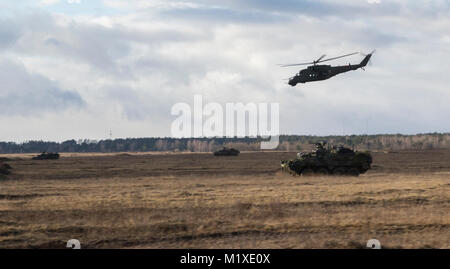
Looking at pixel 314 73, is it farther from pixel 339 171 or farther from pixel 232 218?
pixel 232 218

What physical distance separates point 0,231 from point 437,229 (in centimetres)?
1159

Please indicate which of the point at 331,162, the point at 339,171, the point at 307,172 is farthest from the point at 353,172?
the point at 307,172

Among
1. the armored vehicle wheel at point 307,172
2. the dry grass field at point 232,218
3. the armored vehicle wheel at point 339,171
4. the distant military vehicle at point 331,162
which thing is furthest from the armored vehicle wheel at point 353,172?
the dry grass field at point 232,218

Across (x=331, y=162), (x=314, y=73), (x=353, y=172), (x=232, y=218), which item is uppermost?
(x=314, y=73)

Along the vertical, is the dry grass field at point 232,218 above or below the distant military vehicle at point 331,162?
below

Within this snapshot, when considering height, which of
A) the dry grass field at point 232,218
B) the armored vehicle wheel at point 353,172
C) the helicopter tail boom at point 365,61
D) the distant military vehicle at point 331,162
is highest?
the helicopter tail boom at point 365,61

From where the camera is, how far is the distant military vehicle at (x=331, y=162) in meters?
36.0

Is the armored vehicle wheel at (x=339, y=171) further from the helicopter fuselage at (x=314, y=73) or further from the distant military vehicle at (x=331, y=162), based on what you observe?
the helicopter fuselage at (x=314, y=73)

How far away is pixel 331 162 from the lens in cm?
3603

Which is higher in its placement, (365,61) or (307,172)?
(365,61)

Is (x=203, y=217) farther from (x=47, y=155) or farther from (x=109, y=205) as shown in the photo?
(x=47, y=155)
